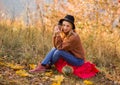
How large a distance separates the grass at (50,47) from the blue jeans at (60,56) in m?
0.31

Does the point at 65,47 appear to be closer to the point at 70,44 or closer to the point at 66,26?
the point at 70,44

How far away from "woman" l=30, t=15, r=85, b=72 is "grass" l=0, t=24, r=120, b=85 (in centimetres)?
33

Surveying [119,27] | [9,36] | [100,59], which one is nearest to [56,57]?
[100,59]

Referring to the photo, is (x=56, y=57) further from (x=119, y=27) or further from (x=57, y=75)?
(x=119, y=27)

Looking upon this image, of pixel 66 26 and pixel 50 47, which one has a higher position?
pixel 66 26

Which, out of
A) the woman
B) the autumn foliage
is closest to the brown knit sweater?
the woman

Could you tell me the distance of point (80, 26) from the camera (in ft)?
28.5

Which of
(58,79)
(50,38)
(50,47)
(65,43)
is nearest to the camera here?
(58,79)

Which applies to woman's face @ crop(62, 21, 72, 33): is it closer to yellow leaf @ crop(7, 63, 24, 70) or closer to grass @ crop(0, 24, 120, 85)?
grass @ crop(0, 24, 120, 85)

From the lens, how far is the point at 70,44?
20.6ft

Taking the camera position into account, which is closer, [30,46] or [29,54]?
[29,54]

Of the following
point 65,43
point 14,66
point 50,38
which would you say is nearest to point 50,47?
point 50,38

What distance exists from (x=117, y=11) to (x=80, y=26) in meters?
0.96

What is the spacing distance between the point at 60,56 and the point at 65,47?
0.64 feet
